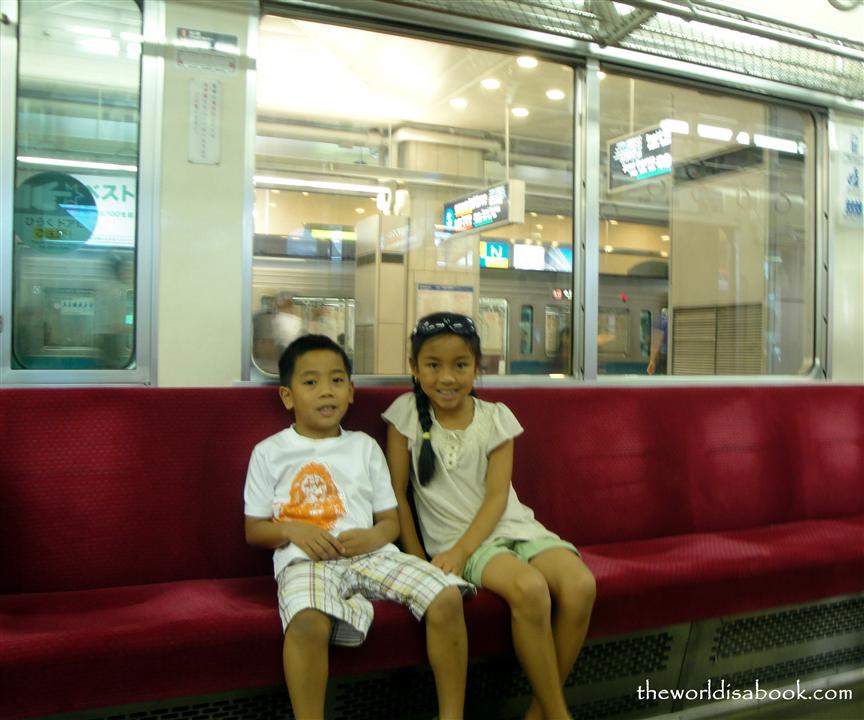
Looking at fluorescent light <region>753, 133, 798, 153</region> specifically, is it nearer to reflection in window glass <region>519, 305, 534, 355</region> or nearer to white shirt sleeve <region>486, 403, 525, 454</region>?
reflection in window glass <region>519, 305, 534, 355</region>

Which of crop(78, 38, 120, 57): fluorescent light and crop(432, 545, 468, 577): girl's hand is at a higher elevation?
crop(78, 38, 120, 57): fluorescent light

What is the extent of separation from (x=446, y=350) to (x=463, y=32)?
146cm

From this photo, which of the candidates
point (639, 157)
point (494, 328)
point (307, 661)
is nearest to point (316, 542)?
point (307, 661)

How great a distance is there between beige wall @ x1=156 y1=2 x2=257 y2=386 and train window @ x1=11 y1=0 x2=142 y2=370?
120 mm

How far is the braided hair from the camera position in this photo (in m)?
2.34

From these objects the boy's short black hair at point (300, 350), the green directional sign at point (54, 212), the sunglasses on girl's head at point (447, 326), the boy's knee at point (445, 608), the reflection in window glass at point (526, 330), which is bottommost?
the boy's knee at point (445, 608)

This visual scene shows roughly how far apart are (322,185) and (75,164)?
9.76ft

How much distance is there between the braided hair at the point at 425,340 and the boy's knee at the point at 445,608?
517mm

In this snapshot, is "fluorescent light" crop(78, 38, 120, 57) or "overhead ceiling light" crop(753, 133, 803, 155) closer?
"fluorescent light" crop(78, 38, 120, 57)

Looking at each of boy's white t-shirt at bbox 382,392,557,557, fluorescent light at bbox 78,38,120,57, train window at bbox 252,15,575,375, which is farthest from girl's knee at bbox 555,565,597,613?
fluorescent light at bbox 78,38,120,57

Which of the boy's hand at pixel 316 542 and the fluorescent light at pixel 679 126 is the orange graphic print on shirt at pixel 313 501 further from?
the fluorescent light at pixel 679 126

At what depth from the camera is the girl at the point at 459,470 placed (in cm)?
218

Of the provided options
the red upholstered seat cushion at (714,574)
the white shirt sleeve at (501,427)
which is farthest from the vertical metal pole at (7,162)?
the red upholstered seat cushion at (714,574)

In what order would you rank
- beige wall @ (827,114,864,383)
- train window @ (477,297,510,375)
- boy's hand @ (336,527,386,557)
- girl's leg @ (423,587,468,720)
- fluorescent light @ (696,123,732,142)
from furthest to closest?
fluorescent light @ (696,123,732,142) < train window @ (477,297,510,375) < beige wall @ (827,114,864,383) < boy's hand @ (336,527,386,557) < girl's leg @ (423,587,468,720)
